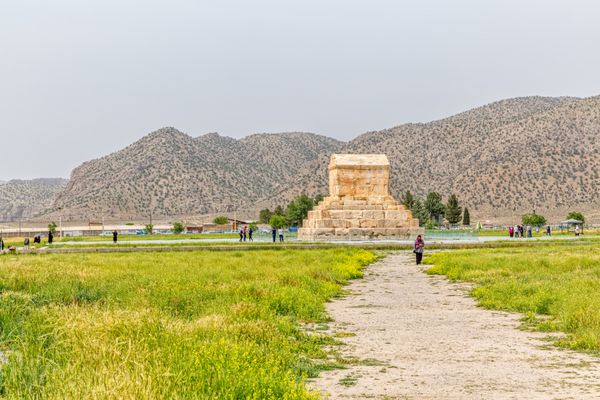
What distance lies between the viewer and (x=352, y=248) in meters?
34.7

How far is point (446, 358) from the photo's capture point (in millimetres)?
9273

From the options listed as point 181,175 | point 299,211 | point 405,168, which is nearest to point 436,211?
point 299,211

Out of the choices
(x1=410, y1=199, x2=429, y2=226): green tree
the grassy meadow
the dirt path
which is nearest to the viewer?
the grassy meadow

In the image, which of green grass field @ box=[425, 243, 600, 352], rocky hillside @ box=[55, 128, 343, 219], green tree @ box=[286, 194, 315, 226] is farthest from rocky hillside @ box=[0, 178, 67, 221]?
green grass field @ box=[425, 243, 600, 352]

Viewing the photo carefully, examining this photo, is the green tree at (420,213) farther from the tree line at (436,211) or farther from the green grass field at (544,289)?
the green grass field at (544,289)

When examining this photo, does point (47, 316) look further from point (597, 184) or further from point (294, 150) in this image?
point (294, 150)

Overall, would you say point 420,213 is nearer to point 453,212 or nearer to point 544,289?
point 453,212

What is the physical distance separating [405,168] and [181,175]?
50.3 m

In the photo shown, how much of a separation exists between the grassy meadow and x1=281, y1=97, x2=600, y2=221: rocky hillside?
3546 inches

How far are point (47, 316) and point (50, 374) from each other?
3.40m

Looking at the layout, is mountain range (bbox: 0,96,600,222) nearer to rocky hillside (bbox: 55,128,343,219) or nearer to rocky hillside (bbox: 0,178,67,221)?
rocky hillside (bbox: 55,128,343,219)

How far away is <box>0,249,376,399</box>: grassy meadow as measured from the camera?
19.4 feet

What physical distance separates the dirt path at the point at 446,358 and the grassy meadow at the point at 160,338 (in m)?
0.59

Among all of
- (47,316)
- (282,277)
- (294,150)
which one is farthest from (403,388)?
(294,150)
